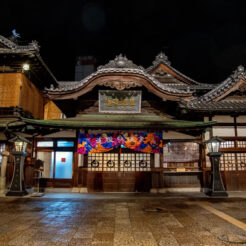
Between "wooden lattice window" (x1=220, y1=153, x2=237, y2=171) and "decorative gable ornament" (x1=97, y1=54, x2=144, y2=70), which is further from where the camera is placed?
"wooden lattice window" (x1=220, y1=153, x2=237, y2=171)

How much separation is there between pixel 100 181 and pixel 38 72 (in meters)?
12.2

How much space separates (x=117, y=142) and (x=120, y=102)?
10.8 feet

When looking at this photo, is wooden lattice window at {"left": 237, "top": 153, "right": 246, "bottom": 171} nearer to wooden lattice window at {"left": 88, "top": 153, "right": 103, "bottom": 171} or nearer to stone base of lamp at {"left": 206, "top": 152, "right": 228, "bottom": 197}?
stone base of lamp at {"left": 206, "top": 152, "right": 228, "bottom": 197}

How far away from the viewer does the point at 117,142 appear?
14.5 meters

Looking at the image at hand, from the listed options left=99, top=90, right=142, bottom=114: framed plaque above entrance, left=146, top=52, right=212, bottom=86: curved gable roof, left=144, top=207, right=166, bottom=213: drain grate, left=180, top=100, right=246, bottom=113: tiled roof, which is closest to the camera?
left=144, top=207, right=166, bottom=213: drain grate

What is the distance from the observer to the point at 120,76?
48.3 ft

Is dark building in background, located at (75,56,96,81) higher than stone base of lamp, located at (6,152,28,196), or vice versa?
dark building in background, located at (75,56,96,81)

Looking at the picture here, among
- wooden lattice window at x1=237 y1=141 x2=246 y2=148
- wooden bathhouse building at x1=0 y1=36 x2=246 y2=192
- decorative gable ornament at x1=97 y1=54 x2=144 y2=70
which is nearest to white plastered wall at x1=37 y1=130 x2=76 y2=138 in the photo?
wooden bathhouse building at x1=0 y1=36 x2=246 y2=192

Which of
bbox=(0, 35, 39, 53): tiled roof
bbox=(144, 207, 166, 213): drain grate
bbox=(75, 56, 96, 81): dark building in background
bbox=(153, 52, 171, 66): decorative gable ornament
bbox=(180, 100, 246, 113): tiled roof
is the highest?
bbox=(75, 56, 96, 81): dark building in background

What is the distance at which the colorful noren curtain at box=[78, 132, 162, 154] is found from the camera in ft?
47.6

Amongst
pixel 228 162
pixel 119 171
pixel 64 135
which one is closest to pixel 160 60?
pixel 228 162

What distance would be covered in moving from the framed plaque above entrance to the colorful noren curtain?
219 cm

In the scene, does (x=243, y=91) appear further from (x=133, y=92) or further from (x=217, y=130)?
(x=133, y=92)

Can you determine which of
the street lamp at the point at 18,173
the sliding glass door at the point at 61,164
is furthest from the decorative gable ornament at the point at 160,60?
the street lamp at the point at 18,173
